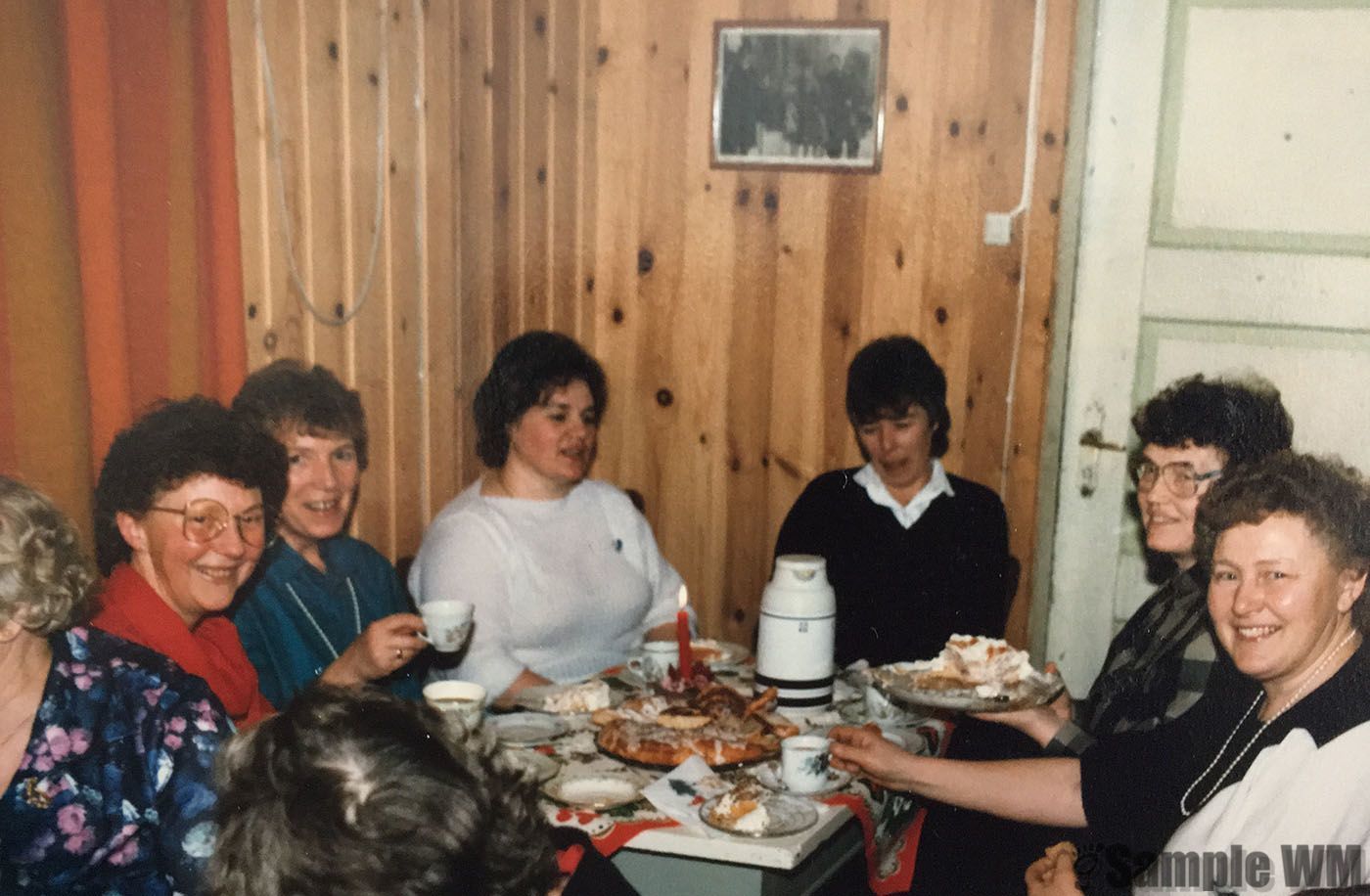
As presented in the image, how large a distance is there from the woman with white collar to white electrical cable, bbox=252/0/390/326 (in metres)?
1.19

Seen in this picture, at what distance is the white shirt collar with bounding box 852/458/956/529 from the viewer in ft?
10.2

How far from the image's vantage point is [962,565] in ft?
10.1

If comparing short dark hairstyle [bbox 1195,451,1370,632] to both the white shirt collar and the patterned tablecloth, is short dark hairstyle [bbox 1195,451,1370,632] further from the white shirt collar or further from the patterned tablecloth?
the white shirt collar

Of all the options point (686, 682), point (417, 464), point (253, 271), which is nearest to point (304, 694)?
point (686, 682)

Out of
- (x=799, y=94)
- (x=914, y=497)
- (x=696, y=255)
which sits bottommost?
(x=914, y=497)

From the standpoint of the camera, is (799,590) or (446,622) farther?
(799,590)

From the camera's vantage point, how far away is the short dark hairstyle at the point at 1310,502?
4.87 feet

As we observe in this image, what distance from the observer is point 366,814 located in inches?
36.5

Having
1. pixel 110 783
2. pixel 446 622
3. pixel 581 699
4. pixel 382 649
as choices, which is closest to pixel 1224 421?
pixel 581 699

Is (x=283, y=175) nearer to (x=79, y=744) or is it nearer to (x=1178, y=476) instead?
(x=79, y=744)

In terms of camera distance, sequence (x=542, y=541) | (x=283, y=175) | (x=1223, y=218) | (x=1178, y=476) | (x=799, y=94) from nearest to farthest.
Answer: (x=1178, y=476) < (x=283, y=175) < (x=542, y=541) < (x=1223, y=218) < (x=799, y=94)

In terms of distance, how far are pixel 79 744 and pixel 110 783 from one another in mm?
54

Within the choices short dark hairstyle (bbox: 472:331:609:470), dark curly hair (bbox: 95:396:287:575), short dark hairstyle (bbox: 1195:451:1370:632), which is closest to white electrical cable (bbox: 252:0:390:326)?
short dark hairstyle (bbox: 472:331:609:470)

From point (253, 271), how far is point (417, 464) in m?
0.89
